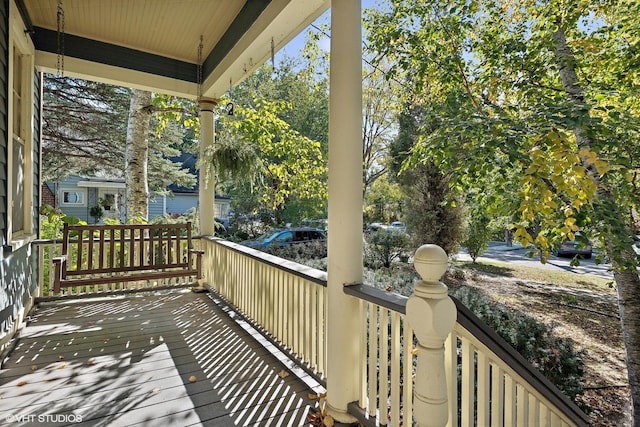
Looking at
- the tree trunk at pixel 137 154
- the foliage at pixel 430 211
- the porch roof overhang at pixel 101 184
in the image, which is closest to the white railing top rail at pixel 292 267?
the tree trunk at pixel 137 154

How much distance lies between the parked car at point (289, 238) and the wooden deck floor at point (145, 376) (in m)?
5.93

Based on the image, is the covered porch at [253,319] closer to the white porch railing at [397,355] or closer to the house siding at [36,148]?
the white porch railing at [397,355]

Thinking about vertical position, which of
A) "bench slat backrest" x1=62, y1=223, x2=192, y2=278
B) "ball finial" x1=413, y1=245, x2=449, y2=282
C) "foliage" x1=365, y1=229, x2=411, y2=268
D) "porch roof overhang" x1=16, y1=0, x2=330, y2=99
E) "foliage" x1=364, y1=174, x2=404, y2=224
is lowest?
"foliage" x1=365, y1=229, x2=411, y2=268

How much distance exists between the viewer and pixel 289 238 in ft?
32.5

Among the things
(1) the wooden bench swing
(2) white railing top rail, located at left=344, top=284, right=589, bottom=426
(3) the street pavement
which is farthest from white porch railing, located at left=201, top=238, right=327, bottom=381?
(3) the street pavement

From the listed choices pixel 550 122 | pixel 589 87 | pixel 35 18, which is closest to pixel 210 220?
pixel 35 18

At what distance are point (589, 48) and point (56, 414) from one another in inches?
198

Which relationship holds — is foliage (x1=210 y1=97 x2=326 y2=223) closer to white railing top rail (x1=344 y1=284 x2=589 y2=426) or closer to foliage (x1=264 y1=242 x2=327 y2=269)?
white railing top rail (x1=344 y1=284 x2=589 y2=426)

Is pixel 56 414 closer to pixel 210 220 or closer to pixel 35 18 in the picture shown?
pixel 210 220

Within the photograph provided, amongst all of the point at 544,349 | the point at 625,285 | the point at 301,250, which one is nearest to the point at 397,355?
the point at 544,349

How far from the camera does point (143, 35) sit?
3908 millimetres

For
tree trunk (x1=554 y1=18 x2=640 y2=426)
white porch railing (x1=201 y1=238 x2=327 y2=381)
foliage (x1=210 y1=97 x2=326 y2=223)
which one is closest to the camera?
white porch railing (x1=201 y1=238 x2=327 y2=381)

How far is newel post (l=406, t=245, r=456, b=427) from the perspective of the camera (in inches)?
38.9

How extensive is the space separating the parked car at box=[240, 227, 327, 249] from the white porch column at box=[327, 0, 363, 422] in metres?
7.60
